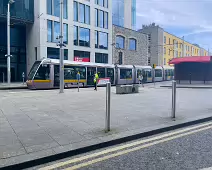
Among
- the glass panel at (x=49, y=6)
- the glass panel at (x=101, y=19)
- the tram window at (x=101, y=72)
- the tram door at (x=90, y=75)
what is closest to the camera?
the tram door at (x=90, y=75)

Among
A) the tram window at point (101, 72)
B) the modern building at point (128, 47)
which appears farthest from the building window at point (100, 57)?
the tram window at point (101, 72)

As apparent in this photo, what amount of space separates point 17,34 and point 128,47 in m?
20.4

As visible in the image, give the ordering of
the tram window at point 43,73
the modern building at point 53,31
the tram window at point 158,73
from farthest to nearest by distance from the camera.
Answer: the tram window at point 158,73 → the modern building at point 53,31 → the tram window at point 43,73

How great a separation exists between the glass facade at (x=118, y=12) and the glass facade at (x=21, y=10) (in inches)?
914

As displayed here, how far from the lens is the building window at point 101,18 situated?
35.4m

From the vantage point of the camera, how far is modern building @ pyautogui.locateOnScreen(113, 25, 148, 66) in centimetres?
3900

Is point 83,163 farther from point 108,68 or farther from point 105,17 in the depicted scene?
point 105,17

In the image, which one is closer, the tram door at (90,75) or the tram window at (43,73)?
the tram window at (43,73)

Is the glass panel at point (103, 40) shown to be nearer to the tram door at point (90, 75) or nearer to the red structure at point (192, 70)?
the tram door at point (90, 75)

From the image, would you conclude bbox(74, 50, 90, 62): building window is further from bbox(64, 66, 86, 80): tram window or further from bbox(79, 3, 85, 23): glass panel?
bbox(64, 66, 86, 80): tram window

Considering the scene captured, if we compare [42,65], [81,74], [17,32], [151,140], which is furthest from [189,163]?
[17,32]

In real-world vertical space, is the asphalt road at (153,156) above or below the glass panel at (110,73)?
below

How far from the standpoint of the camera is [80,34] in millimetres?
32875

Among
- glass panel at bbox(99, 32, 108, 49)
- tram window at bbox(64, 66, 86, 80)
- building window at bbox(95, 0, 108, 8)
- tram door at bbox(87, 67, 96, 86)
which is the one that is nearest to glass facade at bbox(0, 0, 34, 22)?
building window at bbox(95, 0, 108, 8)
